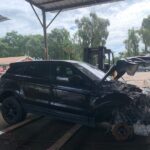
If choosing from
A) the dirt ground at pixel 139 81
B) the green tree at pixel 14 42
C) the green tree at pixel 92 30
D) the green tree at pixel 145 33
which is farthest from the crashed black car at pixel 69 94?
the green tree at pixel 14 42

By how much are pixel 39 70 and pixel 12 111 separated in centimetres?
137

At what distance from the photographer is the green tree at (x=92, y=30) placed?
61.5 m

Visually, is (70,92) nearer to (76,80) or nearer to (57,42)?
(76,80)

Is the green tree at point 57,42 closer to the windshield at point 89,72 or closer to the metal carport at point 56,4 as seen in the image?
the metal carport at point 56,4

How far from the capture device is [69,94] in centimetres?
759

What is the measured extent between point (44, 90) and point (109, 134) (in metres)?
1.93

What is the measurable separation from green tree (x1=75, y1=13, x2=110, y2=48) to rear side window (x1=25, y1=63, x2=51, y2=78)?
5272cm

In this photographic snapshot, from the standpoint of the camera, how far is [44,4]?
1711 centimetres

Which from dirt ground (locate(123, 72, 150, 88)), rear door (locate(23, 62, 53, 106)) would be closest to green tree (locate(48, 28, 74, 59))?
dirt ground (locate(123, 72, 150, 88))

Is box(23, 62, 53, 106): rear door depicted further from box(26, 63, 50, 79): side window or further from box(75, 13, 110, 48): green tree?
box(75, 13, 110, 48): green tree

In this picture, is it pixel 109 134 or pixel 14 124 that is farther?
pixel 14 124

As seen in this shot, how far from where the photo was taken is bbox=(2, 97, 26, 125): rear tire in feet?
28.2

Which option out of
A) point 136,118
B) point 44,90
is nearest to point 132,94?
point 136,118

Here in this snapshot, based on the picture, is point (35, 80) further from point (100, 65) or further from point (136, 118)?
point (100, 65)
